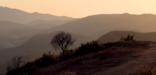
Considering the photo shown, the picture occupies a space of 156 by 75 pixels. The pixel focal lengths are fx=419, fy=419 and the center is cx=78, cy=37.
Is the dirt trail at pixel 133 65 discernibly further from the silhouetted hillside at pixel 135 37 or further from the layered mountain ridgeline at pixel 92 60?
the silhouetted hillside at pixel 135 37

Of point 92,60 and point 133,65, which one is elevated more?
point 133,65

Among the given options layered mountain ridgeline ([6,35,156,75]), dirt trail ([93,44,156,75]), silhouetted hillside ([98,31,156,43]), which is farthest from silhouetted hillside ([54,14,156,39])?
dirt trail ([93,44,156,75])

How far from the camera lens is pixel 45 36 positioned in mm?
142125

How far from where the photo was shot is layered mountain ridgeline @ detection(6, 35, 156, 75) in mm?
21359

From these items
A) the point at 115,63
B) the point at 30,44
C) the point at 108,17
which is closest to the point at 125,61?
the point at 115,63

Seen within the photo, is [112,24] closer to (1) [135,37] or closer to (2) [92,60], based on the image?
(1) [135,37]

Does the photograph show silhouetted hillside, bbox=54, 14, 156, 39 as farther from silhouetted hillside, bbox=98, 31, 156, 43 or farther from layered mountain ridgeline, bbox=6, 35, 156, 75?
layered mountain ridgeline, bbox=6, 35, 156, 75

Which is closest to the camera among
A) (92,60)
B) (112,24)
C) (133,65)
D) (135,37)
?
(133,65)

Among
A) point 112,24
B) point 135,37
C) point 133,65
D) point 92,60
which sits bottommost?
point 112,24

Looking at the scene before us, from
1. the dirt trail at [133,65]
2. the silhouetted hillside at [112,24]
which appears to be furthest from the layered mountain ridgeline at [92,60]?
the silhouetted hillside at [112,24]

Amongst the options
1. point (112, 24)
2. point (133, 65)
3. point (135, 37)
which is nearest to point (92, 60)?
point (133, 65)

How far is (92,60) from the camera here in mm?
24062

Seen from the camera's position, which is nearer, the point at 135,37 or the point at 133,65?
the point at 133,65

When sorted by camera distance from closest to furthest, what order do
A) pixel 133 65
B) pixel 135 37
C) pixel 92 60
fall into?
pixel 133 65, pixel 92 60, pixel 135 37
